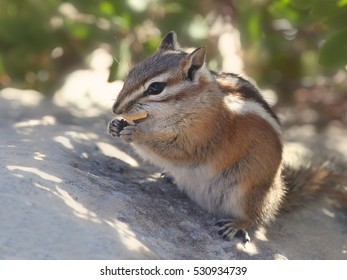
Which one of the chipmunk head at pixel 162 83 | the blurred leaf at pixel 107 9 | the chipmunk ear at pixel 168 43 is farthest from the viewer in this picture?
the blurred leaf at pixel 107 9

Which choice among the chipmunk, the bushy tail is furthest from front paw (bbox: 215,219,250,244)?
the bushy tail

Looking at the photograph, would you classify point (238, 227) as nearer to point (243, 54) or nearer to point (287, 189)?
point (287, 189)

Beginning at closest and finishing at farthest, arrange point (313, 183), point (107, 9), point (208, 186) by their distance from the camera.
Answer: point (208, 186), point (313, 183), point (107, 9)

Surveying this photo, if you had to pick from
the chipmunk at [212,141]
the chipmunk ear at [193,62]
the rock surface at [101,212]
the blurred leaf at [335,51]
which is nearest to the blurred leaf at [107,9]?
the rock surface at [101,212]

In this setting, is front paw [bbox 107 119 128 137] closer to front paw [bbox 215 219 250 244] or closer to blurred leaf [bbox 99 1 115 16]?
front paw [bbox 215 219 250 244]

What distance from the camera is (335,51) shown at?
128 inches

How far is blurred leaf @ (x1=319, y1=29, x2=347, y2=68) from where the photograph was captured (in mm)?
3232

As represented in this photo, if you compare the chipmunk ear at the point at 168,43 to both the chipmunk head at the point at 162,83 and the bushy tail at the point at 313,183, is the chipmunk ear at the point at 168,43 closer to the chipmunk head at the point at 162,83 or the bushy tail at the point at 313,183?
the chipmunk head at the point at 162,83

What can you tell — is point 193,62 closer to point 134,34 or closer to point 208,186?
point 208,186

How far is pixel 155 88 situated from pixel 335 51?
3.25 feet

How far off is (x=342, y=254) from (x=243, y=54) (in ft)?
6.54

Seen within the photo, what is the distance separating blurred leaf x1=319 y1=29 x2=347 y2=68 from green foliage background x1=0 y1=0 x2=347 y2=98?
1.58 feet

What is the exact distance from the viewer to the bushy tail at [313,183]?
11.4 ft

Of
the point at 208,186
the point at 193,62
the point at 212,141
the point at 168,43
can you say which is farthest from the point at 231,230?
the point at 168,43
